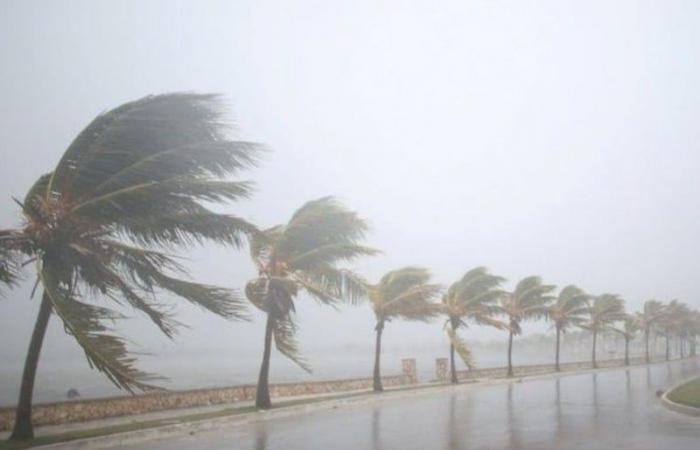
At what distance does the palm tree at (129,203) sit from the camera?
11.6 meters

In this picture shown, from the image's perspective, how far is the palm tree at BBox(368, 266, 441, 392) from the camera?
28797 mm

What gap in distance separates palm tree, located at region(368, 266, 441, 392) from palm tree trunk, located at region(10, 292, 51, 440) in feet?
59.1

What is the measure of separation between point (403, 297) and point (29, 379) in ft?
62.3

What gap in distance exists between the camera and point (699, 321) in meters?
89.4

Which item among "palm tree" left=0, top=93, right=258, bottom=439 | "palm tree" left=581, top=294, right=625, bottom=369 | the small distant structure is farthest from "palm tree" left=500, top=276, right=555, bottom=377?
"palm tree" left=0, top=93, right=258, bottom=439

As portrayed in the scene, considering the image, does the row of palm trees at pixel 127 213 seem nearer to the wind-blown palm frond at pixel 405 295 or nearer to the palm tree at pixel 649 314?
the wind-blown palm frond at pixel 405 295

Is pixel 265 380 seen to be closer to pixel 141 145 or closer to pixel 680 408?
pixel 141 145

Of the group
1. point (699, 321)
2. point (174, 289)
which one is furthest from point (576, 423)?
point (699, 321)

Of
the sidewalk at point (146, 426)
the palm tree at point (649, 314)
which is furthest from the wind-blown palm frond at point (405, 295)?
the palm tree at point (649, 314)

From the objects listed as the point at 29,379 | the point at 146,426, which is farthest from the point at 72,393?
the point at 29,379

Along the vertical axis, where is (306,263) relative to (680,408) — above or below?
above

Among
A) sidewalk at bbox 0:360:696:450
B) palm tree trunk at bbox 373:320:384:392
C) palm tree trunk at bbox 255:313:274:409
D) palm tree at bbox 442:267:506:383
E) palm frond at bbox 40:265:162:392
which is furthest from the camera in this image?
palm tree at bbox 442:267:506:383

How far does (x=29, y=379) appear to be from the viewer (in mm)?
11961

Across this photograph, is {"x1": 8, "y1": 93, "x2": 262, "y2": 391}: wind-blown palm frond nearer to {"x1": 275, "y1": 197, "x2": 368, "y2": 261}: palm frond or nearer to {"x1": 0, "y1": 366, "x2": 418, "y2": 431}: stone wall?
{"x1": 0, "y1": 366, "x2": 418, "y2": 431}: stone wall
